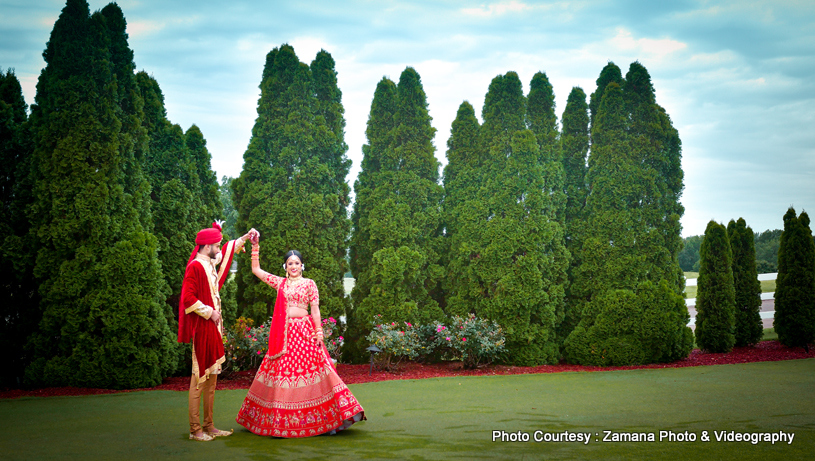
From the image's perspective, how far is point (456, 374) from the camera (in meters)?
10.6

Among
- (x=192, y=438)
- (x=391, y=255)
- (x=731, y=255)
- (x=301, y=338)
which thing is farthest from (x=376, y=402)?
(x=731, y=255)

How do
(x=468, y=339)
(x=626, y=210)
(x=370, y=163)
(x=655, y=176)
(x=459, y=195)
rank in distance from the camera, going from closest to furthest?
1. (x=468, y=339)
2. (x=626, y=210)
3. (x=655, y=176)
4. (x=459, y=195)
5. (x=370, y=163)

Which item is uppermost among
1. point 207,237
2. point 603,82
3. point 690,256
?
point 603,82

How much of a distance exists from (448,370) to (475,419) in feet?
16.4

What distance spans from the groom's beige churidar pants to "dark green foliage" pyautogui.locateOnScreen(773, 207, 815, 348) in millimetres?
13443

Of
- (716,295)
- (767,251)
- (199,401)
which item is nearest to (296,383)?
(199,401)

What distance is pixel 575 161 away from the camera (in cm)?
1328

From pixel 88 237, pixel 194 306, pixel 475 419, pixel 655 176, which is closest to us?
pixel 194 306

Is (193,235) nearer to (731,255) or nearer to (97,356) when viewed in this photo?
(97,356)

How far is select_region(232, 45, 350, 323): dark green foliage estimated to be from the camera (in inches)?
455

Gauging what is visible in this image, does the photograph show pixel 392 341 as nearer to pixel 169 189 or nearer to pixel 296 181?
pixel 296 181

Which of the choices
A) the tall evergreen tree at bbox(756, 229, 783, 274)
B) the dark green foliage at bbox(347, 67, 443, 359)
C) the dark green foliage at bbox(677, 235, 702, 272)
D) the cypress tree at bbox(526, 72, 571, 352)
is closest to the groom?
the dark green foliage at bbox(347, 67, 443, 359)

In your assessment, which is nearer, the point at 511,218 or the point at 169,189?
the point at 169,189

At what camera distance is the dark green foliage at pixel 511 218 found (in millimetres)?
11500
